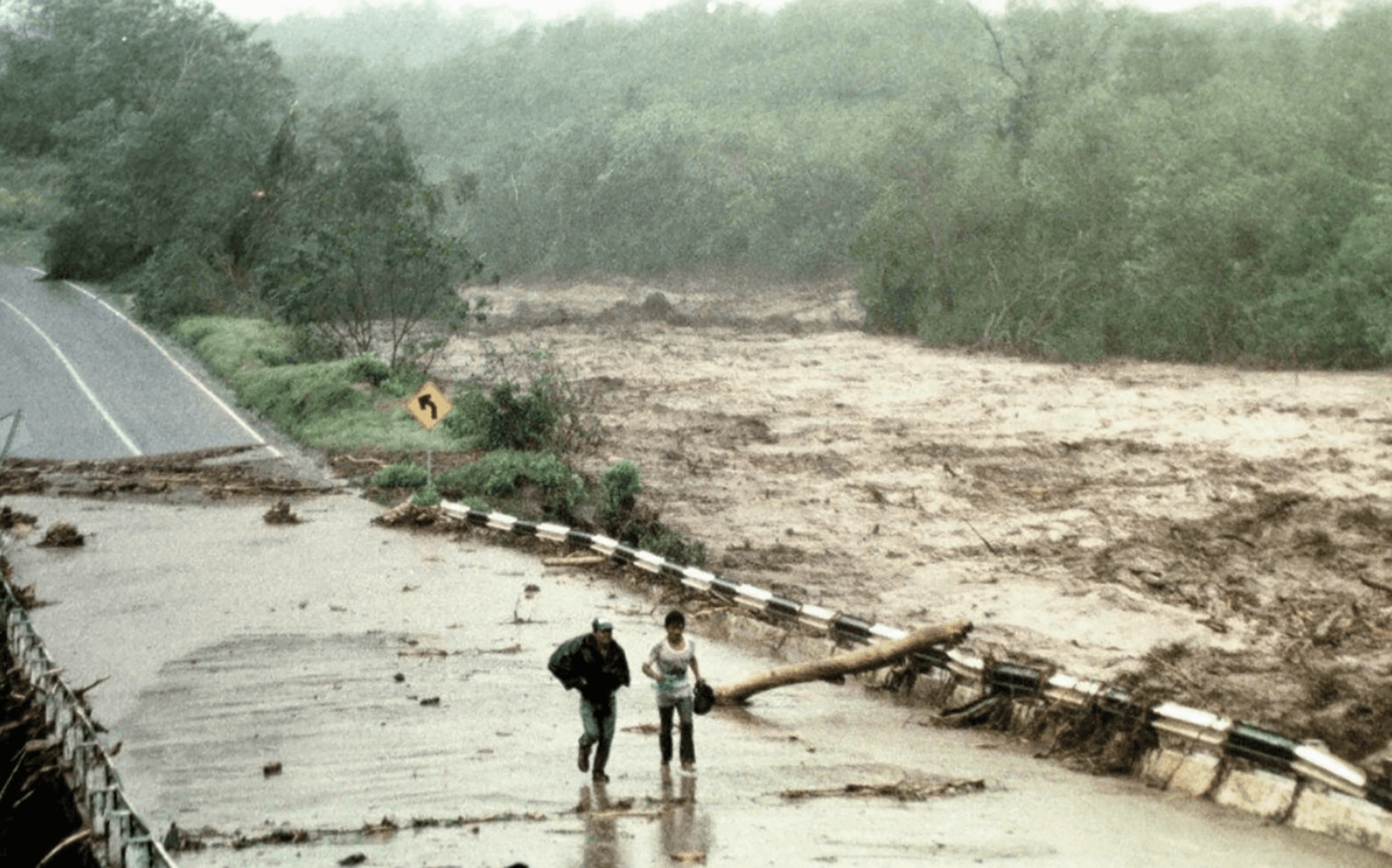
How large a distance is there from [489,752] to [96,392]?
116ft

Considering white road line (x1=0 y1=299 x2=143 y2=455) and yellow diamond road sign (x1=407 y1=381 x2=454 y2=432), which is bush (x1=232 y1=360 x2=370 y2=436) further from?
yellow diamond road sign (x1=407 y1=381 x2=454 y2=432)

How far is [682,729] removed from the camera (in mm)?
13930

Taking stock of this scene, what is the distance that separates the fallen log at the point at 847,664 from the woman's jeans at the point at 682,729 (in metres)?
3.50

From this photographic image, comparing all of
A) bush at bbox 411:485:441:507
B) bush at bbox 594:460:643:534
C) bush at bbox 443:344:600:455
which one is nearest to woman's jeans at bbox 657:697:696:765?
bush at bbox 594:460:643:534

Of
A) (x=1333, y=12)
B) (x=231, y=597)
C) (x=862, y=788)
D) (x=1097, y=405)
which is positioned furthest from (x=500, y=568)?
(x=1333, y=12)

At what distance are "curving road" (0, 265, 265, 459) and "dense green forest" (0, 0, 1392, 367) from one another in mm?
4030

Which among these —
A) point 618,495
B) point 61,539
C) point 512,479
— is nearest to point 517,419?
point 512,479

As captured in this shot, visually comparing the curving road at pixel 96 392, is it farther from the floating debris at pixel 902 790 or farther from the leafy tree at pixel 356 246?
the floating debris at pixel 902 790

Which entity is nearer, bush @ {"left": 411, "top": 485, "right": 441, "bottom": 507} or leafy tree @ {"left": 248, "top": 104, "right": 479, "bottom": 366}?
bush @ {"left": 411, "top": 485, "right": 441, "bottom": 507}

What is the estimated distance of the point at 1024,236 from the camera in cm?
6391

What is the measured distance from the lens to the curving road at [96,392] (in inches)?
1575

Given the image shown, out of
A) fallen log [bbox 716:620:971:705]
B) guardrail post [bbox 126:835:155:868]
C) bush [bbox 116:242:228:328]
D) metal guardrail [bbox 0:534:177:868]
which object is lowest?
fallen log [bbox 716:620:971:705]

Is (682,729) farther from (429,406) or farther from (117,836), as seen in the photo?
(429,406)

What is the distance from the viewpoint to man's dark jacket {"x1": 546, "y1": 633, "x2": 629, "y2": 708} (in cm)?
1298
